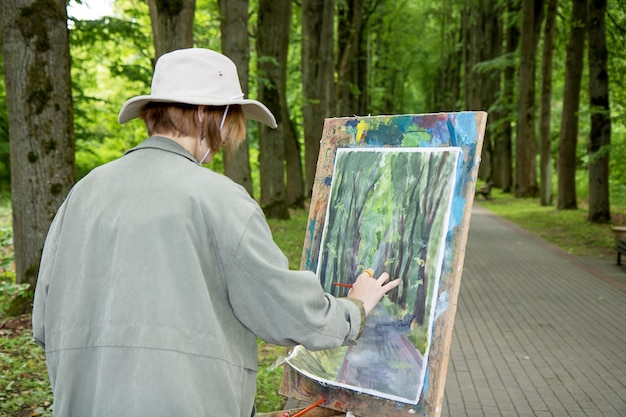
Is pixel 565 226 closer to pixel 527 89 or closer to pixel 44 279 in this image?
pixel 527 89

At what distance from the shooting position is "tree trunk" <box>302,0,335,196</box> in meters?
22.5

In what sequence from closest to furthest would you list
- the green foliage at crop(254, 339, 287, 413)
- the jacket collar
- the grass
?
1. the jacket collar
2. the grass
3. the green foliage at crop(254, 339, 287, 413)

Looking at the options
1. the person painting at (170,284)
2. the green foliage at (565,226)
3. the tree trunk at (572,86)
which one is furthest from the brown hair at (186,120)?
the tree trunk at (572,86)

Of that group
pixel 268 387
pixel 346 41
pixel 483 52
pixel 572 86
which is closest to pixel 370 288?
pixel 268 387

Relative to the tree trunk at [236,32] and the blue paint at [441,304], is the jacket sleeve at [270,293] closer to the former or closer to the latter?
the blue paint at [441,304]

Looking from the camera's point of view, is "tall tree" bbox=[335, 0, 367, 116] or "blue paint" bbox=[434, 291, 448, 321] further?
"tall tree" bbox=[335, 0, 367, 116]

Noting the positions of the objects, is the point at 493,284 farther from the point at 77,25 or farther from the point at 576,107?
the point at 576,107

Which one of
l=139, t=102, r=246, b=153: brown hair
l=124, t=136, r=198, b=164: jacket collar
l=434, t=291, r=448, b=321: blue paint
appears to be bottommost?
l=434, t=291, r=448, b=321: blue paint

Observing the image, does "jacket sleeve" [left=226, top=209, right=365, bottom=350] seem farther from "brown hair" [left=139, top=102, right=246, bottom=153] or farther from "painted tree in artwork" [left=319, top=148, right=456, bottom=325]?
"painted tree in artwork" [left=319, top=148, right=456, bottom=325]

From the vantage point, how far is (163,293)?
7.43ft

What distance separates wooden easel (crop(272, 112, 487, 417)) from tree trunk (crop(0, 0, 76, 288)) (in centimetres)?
468

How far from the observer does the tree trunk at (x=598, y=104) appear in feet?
63.9

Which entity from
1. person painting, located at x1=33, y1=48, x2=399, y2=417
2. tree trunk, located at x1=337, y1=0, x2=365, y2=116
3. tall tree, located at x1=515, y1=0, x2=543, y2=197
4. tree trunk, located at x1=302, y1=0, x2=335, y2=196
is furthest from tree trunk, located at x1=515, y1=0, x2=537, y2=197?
person painting, located at x1=33, y1=48, x2=399, y2=417

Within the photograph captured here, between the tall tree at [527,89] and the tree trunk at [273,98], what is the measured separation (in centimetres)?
1258
